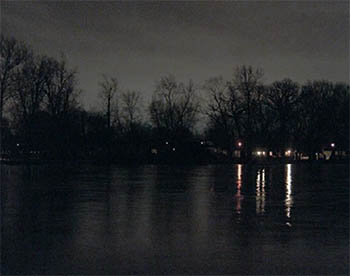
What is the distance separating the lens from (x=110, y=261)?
8.17 metres

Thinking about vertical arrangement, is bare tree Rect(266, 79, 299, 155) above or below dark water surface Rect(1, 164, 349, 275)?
above

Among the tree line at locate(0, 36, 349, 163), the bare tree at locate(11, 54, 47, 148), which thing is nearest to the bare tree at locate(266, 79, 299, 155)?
the tree line at locate(0, 36, 349, 163)

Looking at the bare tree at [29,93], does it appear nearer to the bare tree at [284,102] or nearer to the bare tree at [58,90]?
the bare tree at [58,90]

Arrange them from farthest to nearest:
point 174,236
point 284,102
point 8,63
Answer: point 284,102
point 8,63
point 174,236

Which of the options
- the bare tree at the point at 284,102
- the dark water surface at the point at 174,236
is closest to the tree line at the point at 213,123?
the bare tree at the point at 284,102

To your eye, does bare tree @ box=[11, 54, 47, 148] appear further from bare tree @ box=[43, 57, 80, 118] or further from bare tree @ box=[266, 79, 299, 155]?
bare tree @ box=[266, 79, 299, 155]

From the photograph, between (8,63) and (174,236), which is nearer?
(174,236)

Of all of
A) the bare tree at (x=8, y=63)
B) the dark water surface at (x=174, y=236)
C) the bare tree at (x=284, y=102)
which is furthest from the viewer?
the bare tree at (x=284, y=102)

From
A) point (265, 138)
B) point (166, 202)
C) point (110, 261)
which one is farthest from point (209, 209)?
point (265, 138)

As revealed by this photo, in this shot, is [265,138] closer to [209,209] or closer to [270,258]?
[209,209]

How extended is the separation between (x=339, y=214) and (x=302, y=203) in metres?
3.02

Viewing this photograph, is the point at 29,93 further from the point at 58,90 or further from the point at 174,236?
the point at 174,236

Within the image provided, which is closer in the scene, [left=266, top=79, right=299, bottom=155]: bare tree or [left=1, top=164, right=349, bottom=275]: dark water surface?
[left=1, top=164, right=349, bottom=275]: dark water surface

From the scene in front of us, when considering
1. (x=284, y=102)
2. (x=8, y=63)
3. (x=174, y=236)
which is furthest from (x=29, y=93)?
(x=174, y=236)
